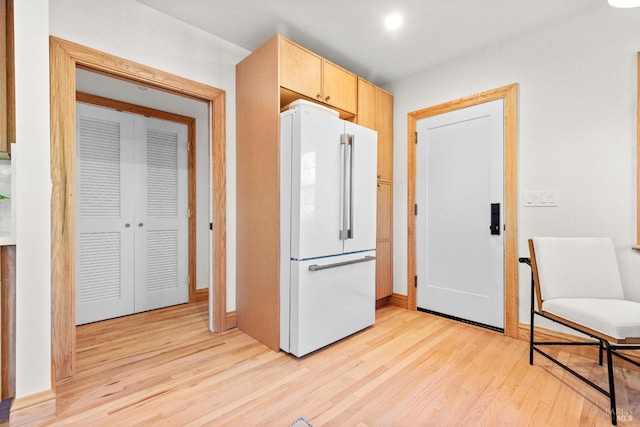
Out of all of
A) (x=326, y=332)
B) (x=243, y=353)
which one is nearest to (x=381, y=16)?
(x=326, y=332)

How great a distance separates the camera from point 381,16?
227 cm

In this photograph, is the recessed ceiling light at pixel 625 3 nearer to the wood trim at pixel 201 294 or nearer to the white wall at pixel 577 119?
the white wall at pixel 577 119

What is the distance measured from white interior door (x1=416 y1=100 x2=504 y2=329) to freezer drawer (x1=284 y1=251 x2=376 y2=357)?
2.56 ft

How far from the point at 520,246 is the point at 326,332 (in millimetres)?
1730

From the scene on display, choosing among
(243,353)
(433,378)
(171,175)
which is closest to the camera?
(433,378)

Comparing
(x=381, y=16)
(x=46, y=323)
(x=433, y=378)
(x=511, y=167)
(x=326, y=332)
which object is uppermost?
(x=381, y=16)

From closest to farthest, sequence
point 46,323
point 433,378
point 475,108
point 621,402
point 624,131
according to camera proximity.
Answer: point 46,323
point 621,402
point 433,378
point 624,131
point 475,108

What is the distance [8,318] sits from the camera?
1525 mm

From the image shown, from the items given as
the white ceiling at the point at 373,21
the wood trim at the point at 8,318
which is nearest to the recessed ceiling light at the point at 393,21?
the white ceiling at the point at 373,21

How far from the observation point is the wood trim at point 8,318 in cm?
151

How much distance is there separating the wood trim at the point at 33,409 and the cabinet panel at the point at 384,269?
251cm

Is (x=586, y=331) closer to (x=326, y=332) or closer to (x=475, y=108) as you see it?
(x=326, y=332)

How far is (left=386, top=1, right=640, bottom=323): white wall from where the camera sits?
2049 millimetres

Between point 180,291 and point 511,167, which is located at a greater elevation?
point 511,167
